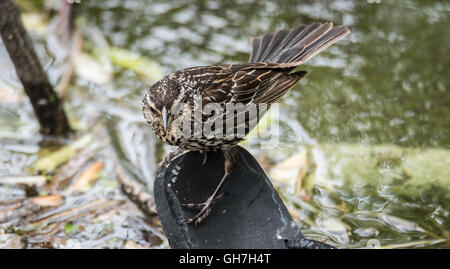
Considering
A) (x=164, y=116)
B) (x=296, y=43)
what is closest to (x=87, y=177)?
(x=164, y=116)

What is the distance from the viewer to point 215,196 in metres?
3.71

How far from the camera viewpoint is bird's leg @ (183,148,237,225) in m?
3.57

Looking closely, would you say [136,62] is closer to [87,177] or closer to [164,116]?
[87,177]

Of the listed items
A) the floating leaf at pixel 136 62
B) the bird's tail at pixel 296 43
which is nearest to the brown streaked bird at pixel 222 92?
the bird's tail at pixel 296 43

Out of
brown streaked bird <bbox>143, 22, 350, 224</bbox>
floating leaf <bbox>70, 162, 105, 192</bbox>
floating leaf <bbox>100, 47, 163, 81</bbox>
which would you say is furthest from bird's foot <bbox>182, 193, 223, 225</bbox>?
floating leaf <bbox>100, 47, 163, 81</bbox>

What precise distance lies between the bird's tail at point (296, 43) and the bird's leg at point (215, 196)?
0.81m

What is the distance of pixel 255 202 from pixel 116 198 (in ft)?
4.96

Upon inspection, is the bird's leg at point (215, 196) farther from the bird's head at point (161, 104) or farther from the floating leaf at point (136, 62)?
the floating leaf at point (136, 62)

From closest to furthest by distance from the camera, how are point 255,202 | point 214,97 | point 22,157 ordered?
point 255,202, point 214,97, point 22,157

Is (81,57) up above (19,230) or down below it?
above

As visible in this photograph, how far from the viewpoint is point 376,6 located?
702cm
